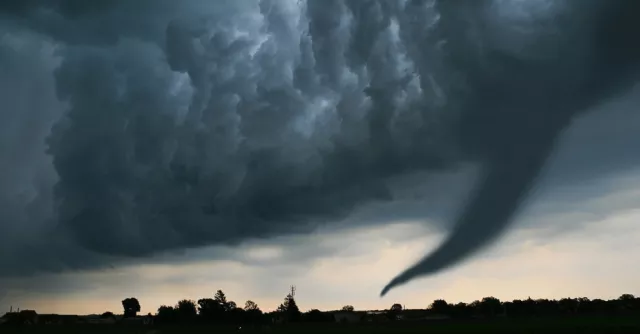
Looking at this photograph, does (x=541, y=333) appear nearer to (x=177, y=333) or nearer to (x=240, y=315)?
(x=177, y=333)

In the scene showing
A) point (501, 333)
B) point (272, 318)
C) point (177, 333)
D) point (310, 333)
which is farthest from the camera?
point (272, 318)

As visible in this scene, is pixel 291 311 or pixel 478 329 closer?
pixel 478 329

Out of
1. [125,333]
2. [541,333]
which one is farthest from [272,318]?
[541,333]

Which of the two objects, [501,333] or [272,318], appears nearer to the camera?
[501,333]

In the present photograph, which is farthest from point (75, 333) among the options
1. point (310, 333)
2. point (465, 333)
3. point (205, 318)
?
point (465, 333)

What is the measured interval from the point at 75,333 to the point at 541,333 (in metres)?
85.9

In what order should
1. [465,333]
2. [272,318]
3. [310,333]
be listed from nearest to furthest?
[465,333], [310,333], [272,318]

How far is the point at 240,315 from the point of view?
19212 centimetres

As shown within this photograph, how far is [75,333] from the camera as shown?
133500 mm

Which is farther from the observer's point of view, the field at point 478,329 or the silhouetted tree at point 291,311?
the silhouetted tree at point 291,311

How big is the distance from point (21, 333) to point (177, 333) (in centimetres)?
3428

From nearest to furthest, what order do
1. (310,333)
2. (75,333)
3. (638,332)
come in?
1. (638,332)
2. (310,333)
3. (75,333)

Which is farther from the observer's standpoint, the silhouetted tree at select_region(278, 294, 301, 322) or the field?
the silhouetted tree at select_region(278, 294, 301, 322)

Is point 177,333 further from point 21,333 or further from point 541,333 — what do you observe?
point 541,333
